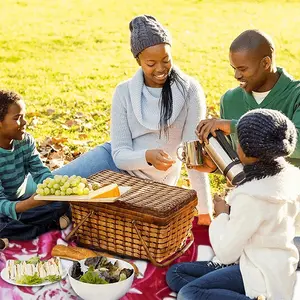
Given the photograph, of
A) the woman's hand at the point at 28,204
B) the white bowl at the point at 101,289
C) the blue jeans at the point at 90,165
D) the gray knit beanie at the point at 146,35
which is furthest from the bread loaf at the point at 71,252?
the gray knit beanie at the point at 146,35

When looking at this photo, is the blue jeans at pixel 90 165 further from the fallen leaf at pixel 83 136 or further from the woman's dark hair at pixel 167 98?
the fallen leaf at pixel 83 136

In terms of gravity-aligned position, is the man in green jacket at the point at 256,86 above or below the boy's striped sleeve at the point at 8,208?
above

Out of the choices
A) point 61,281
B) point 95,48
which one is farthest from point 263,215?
point 95,48

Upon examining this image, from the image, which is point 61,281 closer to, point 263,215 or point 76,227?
point 76,227

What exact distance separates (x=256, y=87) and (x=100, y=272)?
1.23m

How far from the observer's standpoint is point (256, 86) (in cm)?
330

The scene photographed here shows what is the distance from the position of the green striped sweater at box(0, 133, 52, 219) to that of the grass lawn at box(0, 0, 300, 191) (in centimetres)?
149

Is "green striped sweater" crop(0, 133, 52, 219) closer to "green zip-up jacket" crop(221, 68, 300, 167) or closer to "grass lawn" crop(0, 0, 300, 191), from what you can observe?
"green zip-up jacket" crop(221, 68, 300, 167)

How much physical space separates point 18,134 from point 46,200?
407 mm

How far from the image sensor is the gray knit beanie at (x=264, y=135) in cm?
238

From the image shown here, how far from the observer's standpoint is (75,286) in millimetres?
2730

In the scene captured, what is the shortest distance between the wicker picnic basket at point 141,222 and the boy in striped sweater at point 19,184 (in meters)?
0.24

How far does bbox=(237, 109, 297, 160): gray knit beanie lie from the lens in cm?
238

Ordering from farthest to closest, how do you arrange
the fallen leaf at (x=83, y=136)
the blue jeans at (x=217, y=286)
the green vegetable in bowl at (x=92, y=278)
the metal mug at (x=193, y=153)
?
the fallen leaf at (x=83, y=136) < the metal mug at (x=193, y=153) < the green vegetable in bowl at (x=92, y=278) < the blue jeans at (x=217, y=286)
